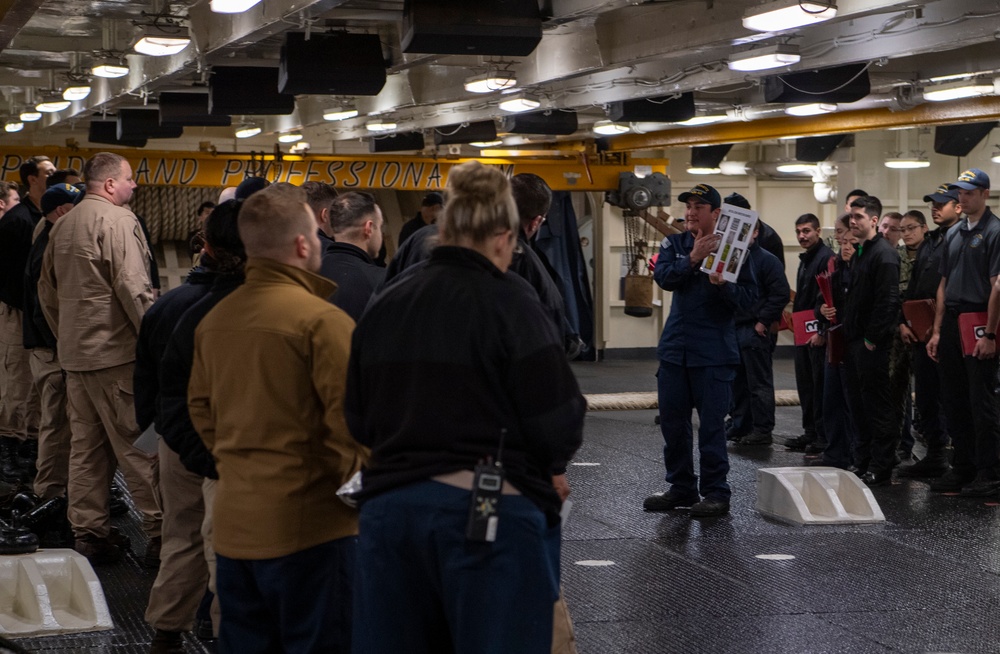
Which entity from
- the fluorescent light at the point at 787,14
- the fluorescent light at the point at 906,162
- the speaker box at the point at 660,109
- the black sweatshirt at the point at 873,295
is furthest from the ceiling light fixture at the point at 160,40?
the fluorescent light at the point at 906,162

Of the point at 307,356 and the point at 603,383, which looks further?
the point at 603,383

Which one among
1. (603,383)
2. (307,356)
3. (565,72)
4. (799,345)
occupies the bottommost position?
(603,383)

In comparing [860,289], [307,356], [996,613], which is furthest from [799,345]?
[307,356]

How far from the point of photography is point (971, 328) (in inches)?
297

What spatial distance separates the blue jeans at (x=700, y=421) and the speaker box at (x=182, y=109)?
5267 mm

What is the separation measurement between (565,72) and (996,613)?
4626 millimetres

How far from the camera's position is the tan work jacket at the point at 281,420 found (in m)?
3.02

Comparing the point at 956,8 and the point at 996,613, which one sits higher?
the point at 956,8

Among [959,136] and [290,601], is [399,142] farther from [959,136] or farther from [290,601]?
[290,601]

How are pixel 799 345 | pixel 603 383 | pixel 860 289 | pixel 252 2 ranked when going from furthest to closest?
1. pixel 603 383
2. pixel 799 345
3. pixel 860 289
4. pixel 252 2

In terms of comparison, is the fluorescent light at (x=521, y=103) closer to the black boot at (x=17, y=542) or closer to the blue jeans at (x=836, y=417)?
the blue jeans at (x=836, y=417)

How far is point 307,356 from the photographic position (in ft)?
9.95

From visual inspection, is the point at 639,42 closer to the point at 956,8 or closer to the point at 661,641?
the point at 956,8

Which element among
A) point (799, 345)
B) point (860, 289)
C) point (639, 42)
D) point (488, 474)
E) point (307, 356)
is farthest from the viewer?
point (799, 345)
